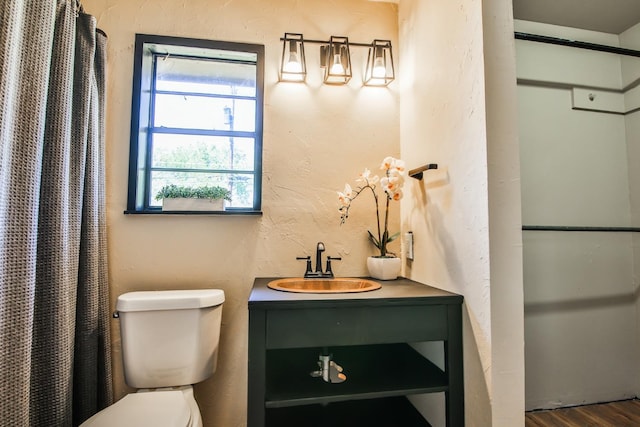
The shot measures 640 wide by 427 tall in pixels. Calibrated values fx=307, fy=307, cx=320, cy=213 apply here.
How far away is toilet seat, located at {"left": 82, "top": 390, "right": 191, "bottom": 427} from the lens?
942 millimetres

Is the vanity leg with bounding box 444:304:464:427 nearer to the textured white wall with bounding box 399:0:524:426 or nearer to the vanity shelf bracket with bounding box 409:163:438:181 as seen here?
the textured white wall with bounding box 399:0:524:426

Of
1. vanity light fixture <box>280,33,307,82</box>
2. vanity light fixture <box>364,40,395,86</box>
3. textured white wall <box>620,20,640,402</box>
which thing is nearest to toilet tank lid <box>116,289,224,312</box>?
vanity light fixture <box>280,33,307,82</box>

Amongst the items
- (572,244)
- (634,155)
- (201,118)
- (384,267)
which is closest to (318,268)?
(384,267)

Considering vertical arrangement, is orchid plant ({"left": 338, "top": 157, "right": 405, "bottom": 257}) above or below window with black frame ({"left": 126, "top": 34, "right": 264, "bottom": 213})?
below

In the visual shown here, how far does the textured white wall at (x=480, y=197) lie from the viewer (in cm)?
99

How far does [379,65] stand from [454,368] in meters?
1.47

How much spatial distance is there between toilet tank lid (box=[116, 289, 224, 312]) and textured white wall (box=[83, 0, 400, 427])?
0.69 feet

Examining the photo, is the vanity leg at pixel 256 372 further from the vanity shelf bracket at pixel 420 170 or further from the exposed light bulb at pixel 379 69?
the exposed light bulb at pixel 379 69

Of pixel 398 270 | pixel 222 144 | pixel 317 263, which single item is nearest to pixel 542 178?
pixel 398 270

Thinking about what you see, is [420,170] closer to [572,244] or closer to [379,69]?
[379,69]

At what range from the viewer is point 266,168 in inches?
63.7

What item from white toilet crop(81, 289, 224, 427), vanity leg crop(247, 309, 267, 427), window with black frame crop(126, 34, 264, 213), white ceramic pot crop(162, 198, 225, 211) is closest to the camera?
vanity leg crop(247, 309, 267, 427)

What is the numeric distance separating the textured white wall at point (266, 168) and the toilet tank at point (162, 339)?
0.25 metres

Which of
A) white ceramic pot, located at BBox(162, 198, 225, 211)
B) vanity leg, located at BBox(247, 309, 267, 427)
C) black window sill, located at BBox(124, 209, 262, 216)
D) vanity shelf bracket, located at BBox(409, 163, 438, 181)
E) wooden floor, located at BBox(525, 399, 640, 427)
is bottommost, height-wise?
wooden floor, located at BBox(525, 399, 640, 427)
